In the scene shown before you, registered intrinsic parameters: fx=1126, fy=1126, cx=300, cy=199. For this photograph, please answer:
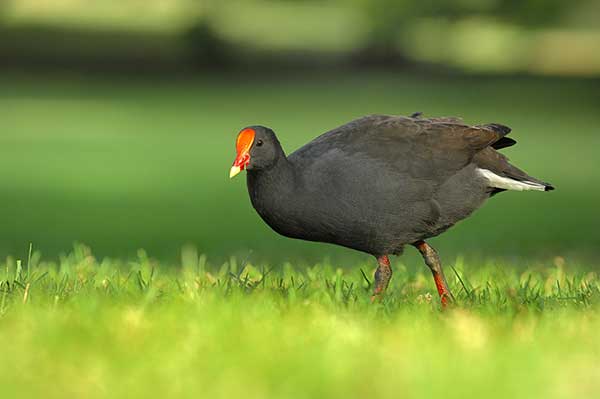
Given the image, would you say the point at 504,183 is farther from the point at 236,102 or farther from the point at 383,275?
the point at 236,102

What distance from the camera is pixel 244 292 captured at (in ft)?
19.7

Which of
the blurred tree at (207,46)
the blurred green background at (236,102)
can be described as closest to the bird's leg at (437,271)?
the blurred green background at (236,102)

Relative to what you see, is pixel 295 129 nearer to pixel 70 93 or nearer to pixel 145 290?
pixel 70 93

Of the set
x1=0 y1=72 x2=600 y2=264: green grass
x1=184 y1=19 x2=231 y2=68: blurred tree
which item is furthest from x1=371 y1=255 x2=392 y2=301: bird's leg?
x1=184 y1=19 x2=231 y2=68: blurred tree

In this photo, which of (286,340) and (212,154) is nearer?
(286,340)

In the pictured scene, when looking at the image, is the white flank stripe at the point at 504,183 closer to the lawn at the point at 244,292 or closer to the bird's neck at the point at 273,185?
the lawn at the point at 244,292

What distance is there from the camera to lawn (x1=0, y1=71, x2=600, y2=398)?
4.21m

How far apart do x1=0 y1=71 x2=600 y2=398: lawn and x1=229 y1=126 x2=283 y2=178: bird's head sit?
2.12 feet

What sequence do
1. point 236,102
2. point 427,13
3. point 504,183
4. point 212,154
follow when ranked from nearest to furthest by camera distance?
point 504,183, point 212,154, point 427,13, point 236,102

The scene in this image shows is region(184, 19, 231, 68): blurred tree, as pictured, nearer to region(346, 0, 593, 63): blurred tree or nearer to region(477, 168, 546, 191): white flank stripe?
region(346, 0, 593, 63): blurred tree

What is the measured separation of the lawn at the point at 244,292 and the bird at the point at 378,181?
0.35 meters

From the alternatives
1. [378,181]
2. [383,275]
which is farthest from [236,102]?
[378,181]

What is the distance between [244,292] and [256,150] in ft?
2.69

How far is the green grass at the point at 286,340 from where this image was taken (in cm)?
410
